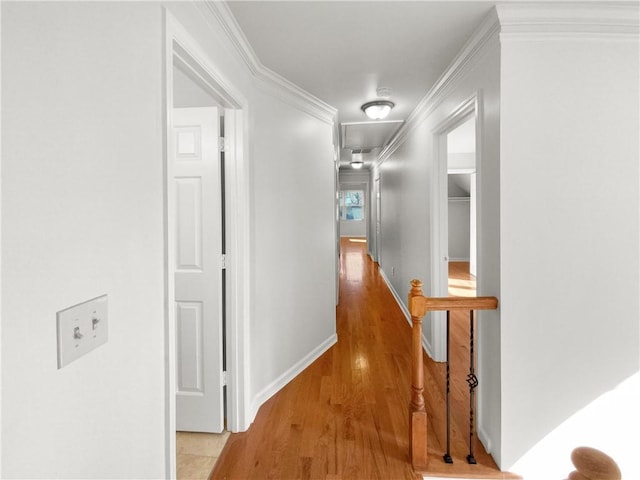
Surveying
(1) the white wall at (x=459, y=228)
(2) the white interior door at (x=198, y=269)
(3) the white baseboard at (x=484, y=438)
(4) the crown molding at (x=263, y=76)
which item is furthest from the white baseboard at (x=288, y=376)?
(1) the white wall at (x=459, y=228)

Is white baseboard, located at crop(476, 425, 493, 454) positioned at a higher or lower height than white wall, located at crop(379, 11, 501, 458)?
lower

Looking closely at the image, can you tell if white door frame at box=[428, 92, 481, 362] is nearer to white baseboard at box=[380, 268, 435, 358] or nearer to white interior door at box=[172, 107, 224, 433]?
white baseboard at box=[380, 268, 435, 358]

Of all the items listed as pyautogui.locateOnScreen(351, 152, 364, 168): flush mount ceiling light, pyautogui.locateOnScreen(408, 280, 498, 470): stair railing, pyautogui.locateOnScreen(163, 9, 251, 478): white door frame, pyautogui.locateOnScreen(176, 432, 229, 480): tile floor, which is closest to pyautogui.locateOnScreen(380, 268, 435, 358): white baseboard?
pyautogui.locateOnScreen(408, 280, 498, 470): stair railing

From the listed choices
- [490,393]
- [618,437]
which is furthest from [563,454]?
[490,393]

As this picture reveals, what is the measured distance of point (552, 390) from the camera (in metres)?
1.75

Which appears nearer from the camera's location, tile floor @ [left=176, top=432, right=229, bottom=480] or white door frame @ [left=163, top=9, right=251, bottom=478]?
tile floor @ [left=176, top=432, right=229, bottom=480]

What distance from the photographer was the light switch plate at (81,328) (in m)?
0.74

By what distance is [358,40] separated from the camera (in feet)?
6.61

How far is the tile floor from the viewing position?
5.82ft

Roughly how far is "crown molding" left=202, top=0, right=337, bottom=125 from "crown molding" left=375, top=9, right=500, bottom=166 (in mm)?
904

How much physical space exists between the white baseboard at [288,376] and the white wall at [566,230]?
156 cm

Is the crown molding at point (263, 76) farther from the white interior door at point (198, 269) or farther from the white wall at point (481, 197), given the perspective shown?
the white wall at point (481, 197)

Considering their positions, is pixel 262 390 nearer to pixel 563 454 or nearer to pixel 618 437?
pixel 563 454

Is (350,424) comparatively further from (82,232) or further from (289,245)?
(82,232)
